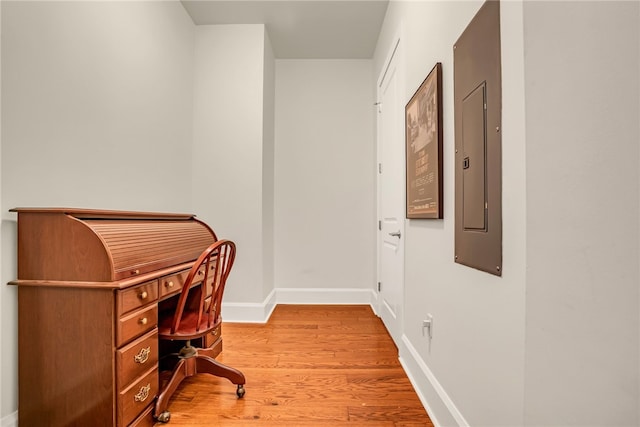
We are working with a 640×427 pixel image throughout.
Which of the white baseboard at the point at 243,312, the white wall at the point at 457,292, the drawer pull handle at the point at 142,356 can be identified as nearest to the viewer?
the white wall at the point at 457,292

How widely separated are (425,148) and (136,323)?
5.37ft

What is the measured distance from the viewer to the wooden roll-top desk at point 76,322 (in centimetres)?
129

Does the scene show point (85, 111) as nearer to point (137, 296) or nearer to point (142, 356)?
point (137, 296)

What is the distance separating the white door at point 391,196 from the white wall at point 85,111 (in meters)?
1.86

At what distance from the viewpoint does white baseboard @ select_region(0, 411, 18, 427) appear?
50.9 inches

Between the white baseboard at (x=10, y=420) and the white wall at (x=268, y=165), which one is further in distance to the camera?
the white wall at (x=268, y=165)

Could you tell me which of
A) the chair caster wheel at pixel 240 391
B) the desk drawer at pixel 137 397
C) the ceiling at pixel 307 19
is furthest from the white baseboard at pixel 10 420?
the ceiling at pixel 307 19

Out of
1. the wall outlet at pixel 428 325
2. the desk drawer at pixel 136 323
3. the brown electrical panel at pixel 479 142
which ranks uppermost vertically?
the brown electrical panel at pixel 479 142

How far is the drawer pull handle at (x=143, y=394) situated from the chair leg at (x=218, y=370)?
1.12 feet

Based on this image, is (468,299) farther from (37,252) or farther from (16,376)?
(16,376)

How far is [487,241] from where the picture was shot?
1070mm

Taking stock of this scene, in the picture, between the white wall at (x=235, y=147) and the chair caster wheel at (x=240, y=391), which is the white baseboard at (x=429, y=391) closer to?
the chair caster wheel at (x=240, y=391)

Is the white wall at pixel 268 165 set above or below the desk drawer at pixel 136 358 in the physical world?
above

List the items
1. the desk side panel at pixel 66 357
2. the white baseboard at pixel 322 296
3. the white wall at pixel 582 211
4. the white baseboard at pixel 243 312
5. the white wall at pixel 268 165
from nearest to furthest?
the white wall at pixel 582 211, the desk side panel at pixel 66 357, the white baseboard at pixel 243 312, the white wall at pixel 268 165, the white baseboard at pixel 322 296
